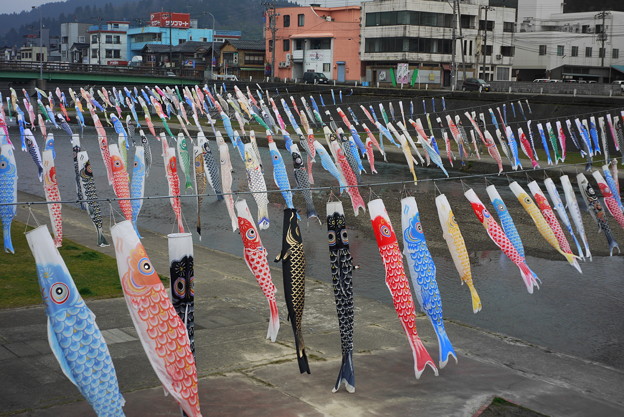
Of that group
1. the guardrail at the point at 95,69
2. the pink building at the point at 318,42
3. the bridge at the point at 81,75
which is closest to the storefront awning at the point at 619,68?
the pink building at the point at 318,42

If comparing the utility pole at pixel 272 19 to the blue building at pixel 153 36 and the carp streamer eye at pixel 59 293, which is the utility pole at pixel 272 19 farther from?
the carp streamer eye at pixel 59 293

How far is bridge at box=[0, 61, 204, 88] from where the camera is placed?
75938 millimetres

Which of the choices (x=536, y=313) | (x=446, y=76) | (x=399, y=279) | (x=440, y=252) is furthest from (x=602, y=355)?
(x=446, y=76)

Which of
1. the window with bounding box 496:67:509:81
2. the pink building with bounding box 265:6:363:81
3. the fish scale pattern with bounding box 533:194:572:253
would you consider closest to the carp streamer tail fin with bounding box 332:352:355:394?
the fish scale pattern with bounding box 533:194:572:253

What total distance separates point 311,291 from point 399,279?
630 centimetres

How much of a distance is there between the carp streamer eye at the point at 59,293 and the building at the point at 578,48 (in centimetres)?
8070

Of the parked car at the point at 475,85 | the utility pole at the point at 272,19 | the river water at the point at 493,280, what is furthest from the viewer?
the utility pole at the point at 272,19

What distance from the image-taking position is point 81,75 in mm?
78688

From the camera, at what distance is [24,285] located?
18.7 m

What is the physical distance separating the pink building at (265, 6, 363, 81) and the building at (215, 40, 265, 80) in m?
7.82

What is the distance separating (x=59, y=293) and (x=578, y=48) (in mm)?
82813

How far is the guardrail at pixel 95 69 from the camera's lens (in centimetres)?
7644

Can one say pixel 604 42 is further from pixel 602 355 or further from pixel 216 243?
pixel 602 355

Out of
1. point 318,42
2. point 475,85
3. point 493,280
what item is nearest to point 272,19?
point 318,42
